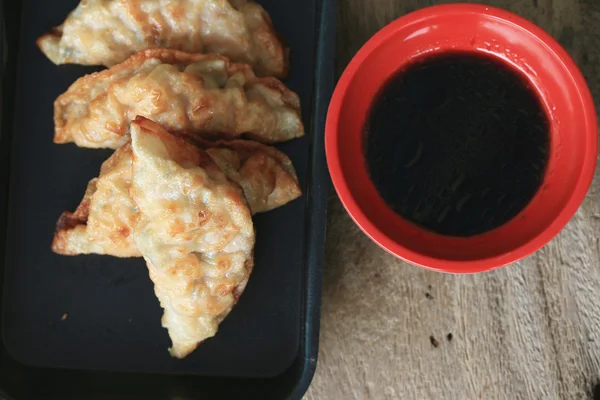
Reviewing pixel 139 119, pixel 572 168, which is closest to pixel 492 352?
pixel 572 168

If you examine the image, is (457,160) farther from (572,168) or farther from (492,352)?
(492,352)

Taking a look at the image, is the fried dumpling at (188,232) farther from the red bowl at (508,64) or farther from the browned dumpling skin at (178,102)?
the red bowl at (508,64)

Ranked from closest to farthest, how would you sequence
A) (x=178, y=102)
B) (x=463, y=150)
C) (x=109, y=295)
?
(x=463, y=150) → (x=178, y=102) → (x=109, y=295)

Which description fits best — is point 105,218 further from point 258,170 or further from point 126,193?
point 258,170

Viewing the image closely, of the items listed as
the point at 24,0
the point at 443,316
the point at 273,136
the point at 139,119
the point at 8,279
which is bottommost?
the point at 443,316

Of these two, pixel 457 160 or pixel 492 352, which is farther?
pixel 492 352

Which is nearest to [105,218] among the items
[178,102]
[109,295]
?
[109,295]
